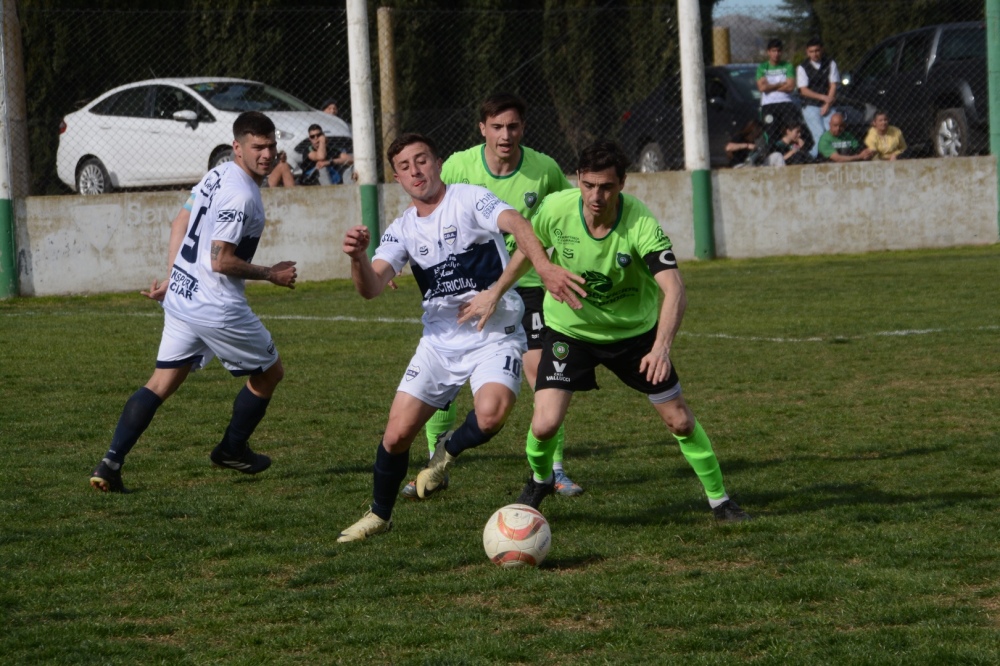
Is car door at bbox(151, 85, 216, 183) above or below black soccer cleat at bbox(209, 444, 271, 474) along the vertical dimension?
above

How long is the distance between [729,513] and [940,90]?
541 inches

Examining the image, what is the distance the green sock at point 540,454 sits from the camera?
6.27 metres

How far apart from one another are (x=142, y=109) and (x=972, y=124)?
1074 cm

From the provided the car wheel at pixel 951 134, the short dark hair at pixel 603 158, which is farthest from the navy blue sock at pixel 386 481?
the car wheel at pixel 951 134

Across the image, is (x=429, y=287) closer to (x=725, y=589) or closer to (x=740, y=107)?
(x=725, y=589)

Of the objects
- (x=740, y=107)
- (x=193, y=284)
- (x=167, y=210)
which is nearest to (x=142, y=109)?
(x=167, y=210)

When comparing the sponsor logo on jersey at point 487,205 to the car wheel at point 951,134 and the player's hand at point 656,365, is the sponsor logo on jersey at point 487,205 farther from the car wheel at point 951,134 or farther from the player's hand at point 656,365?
the car wheel at point 951,134

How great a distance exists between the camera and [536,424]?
6.18 metres

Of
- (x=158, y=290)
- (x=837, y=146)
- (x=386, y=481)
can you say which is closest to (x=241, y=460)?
(x=158, y=290)

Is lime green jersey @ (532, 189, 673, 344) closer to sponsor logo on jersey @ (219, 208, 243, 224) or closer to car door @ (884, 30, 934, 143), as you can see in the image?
sponsor logo on jersey @ (219, 208, 243, 224)

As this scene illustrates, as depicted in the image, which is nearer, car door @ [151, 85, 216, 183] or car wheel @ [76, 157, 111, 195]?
car door @ [151, 85, 216, 183]

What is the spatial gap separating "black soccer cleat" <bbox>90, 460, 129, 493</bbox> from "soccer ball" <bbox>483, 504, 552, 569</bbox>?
2.28 metres

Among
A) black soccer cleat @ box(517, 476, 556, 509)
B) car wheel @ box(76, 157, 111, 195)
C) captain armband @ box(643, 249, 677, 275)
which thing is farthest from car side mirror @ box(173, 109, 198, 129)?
captain armband @ box(643, 249, 677, 275)

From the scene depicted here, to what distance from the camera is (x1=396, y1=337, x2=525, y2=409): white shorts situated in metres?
6.02
